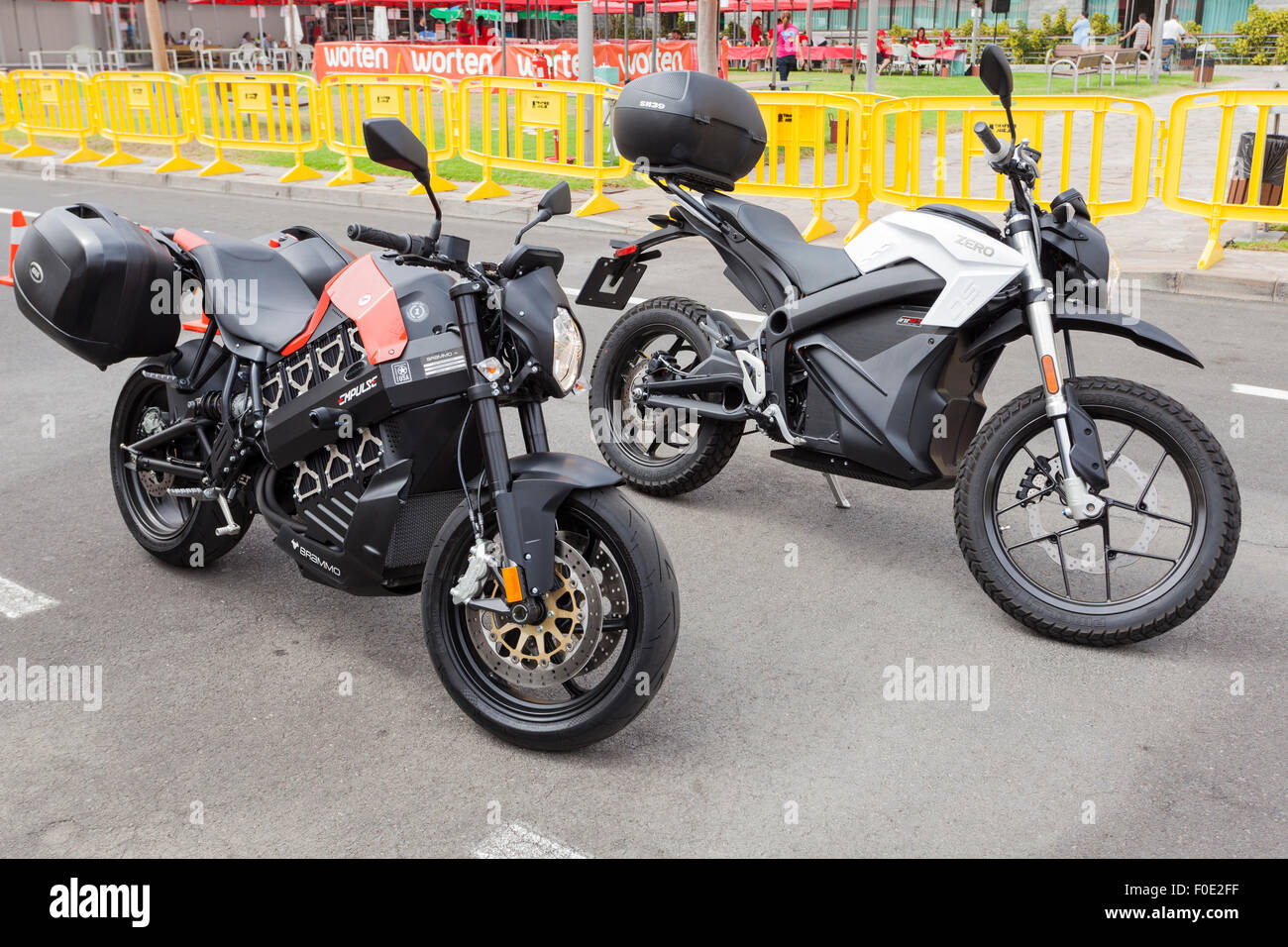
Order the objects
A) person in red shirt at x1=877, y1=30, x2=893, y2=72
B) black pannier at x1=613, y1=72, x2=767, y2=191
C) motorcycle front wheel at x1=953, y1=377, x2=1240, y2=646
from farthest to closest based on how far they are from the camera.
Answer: person in red shirt at x1=877, y1=30, x2=893, y2=72
black pannier at x1=613, y1=72, x2=767, y2=191
motorcycle front wheel at x1=953, y1=377, x2=1240, y2=646

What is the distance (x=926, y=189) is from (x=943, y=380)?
8203 mm

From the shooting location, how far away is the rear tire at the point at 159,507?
4.33 metres

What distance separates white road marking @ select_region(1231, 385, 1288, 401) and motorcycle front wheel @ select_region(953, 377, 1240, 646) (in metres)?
2.36

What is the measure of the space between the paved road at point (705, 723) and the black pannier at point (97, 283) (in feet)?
2.93

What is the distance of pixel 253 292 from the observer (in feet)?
13.0

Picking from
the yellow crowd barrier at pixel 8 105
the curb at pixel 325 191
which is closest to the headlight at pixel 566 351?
the curb at pixel 325 191

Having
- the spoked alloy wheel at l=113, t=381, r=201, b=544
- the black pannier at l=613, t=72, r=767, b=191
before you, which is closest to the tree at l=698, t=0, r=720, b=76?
the black pannier at l=613, t=72, r=767, b=191

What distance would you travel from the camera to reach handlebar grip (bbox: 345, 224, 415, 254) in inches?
116

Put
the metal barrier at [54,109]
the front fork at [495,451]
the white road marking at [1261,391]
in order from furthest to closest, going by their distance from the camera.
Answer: the metal barrier at [54,109] → the white road marking at [1261,391] → the front fork at [495,451]

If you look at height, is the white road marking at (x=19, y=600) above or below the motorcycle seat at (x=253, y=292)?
below

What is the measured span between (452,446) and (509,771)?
2.90ft

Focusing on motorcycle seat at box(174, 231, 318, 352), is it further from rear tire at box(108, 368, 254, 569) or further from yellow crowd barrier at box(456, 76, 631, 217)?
yellow crowd barrier at box(456, 76, 631, 217)

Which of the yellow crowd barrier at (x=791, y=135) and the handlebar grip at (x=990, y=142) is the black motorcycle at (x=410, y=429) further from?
the yellow crowd barrier at (x=791, y=135)
